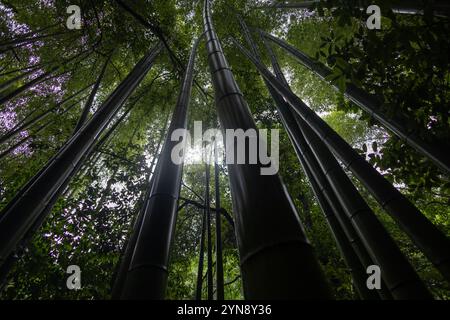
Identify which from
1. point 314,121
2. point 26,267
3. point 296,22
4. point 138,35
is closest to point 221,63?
point 314,121

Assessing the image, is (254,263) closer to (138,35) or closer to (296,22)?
(138,35)

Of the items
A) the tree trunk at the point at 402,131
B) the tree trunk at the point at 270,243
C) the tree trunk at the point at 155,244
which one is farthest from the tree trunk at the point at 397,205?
the tree trunk at the point at 155,244

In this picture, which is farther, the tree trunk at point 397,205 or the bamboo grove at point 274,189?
the tree trunk at point 397,205

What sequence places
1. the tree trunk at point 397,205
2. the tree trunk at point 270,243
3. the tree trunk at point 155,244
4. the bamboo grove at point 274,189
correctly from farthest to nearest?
the tree trunk at point 397,205, the tree trunk at point 155,244, the bamboo grove at point 274,189, the tree trunk at point 270,243

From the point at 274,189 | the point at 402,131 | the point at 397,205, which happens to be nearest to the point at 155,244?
the point at 274,189

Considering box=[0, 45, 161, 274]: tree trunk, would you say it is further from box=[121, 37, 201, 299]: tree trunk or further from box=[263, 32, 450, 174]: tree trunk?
box=[263, 32, 450, 174]: tree trunk

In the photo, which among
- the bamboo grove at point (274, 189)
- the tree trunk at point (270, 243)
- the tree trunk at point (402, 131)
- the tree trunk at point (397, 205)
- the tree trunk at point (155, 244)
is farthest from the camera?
the tree trunk at point (402, 131)

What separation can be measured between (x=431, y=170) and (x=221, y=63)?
1.91 meters

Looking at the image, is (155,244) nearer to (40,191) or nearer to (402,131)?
(40,191)

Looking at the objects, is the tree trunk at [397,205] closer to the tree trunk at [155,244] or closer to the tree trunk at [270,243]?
the tree trunk at [270,243]

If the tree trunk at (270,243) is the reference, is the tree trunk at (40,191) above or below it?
above

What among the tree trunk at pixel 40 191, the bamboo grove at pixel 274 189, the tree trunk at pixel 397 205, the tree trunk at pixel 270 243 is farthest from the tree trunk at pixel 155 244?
the tree trunk at pixel 397 205

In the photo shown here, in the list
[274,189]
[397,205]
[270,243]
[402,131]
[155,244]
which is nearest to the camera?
[270,243]
